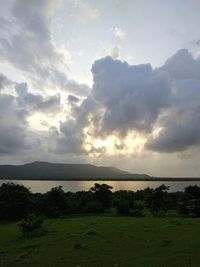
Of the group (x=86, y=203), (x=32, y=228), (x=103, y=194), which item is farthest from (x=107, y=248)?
(x=103, y=194)

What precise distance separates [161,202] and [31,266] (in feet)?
170

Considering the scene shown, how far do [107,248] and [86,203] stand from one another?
4164 centimetres

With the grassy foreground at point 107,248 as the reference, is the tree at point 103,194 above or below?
above

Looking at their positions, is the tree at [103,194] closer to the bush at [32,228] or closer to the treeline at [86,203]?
the treeline at [86,203]

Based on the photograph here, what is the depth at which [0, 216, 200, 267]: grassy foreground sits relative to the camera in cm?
2472

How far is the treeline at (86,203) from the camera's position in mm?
62844

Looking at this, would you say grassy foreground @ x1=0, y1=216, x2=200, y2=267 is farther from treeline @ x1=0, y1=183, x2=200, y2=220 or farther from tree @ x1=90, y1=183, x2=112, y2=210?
tree @ x1=90, y1=183, x2=112, y2=210

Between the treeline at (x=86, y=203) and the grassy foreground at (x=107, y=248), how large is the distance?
21.6 meters

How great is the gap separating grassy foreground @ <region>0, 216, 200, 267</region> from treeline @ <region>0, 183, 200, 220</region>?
21608 mm

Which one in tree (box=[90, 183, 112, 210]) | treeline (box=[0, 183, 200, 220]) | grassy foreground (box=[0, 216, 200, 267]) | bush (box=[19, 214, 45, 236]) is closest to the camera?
grassy foreground (box=[0, 216, 200, 267])

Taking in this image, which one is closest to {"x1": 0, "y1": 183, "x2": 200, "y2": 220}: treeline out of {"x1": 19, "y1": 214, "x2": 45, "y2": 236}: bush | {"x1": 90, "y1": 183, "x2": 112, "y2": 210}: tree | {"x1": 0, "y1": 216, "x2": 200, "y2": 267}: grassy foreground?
{"x1": 90, "y1": 183, "x2": 112, "y2": 210}: tree

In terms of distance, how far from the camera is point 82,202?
71.4 meters

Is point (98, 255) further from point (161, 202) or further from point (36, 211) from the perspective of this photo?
point (161, 202)

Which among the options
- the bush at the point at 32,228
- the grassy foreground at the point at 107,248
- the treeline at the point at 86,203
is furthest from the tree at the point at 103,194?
the grassy foreground at the point at 107,248
